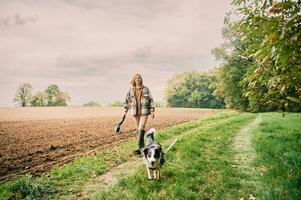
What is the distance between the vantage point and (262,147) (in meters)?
9.96

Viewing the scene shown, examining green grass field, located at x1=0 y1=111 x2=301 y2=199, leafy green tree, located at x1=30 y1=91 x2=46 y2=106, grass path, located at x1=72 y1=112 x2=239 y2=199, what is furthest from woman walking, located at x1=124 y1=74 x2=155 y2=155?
leafy green tree, located at x1=30 y1=91 x2=46 y2=106

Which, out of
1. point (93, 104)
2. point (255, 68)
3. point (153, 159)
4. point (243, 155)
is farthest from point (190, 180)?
point (93, 104)

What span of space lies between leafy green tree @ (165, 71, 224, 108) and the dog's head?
3458 inches

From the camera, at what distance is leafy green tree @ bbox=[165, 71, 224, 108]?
9444 centimetres

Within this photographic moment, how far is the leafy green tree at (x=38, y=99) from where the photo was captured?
96.3m

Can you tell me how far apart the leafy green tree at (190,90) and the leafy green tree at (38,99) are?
4370 cm

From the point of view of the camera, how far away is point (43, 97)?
99.8 metres

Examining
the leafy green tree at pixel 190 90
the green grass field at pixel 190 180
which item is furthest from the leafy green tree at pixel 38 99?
the green grass field at pixel 190 180

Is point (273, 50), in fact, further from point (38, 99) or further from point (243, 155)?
point (38, 99)

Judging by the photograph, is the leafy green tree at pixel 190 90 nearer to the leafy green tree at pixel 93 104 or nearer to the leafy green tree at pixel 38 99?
the leafy green tree at pixel 93 104

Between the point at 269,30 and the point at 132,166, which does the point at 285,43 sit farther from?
the point at 132,166

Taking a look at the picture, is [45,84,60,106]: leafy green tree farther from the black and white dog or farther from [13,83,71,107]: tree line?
the black and white dog

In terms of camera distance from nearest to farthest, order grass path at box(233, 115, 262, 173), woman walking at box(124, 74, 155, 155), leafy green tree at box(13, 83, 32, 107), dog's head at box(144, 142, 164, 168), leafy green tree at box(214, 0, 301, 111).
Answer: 1. leafy green tree at box(214, 0, 301, 111)
2. dog's head at box(144, 142, 164, 168)
3. grass path at box(233, 115, 262, 173)
4. woman walking at box(124, 74, 155, 155)
5. leafy green tree at box(13, 83, 32, 107)

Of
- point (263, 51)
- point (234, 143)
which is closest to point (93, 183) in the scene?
point (263, 51)
